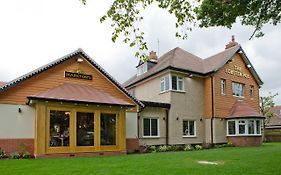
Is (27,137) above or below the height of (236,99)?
below

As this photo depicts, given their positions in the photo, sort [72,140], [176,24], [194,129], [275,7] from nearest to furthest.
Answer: [176,24]
[275,7]
[72,140]
[194,129]

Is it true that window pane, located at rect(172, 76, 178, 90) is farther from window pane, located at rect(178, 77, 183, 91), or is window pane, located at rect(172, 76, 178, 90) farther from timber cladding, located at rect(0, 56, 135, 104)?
timber cladding, located at rect(0, 56, 135, 104)

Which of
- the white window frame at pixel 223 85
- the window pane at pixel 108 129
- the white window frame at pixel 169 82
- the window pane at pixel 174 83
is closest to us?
the window pane at pixel 108 129

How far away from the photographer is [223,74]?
98.4 feet

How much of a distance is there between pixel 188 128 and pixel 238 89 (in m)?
7.50

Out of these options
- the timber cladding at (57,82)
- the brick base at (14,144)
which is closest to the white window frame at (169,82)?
the timber cladding at (57,82)

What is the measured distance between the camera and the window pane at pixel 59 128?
1817cm

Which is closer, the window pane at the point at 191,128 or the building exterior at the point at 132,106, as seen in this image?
the building exterior at the point at 132,106

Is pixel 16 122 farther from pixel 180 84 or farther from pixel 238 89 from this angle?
pixel 238 89

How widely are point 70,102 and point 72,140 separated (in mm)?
2232

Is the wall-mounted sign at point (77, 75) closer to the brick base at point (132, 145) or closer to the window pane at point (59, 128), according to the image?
the window pane at point (59, 128)

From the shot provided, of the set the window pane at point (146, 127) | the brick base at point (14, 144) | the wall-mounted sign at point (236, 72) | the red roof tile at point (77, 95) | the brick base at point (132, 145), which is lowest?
the brick base at point (132, 145)

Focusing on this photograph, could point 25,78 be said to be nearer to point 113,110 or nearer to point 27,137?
point 27,137

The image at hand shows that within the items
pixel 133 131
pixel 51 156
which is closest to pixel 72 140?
pixel 51 156
